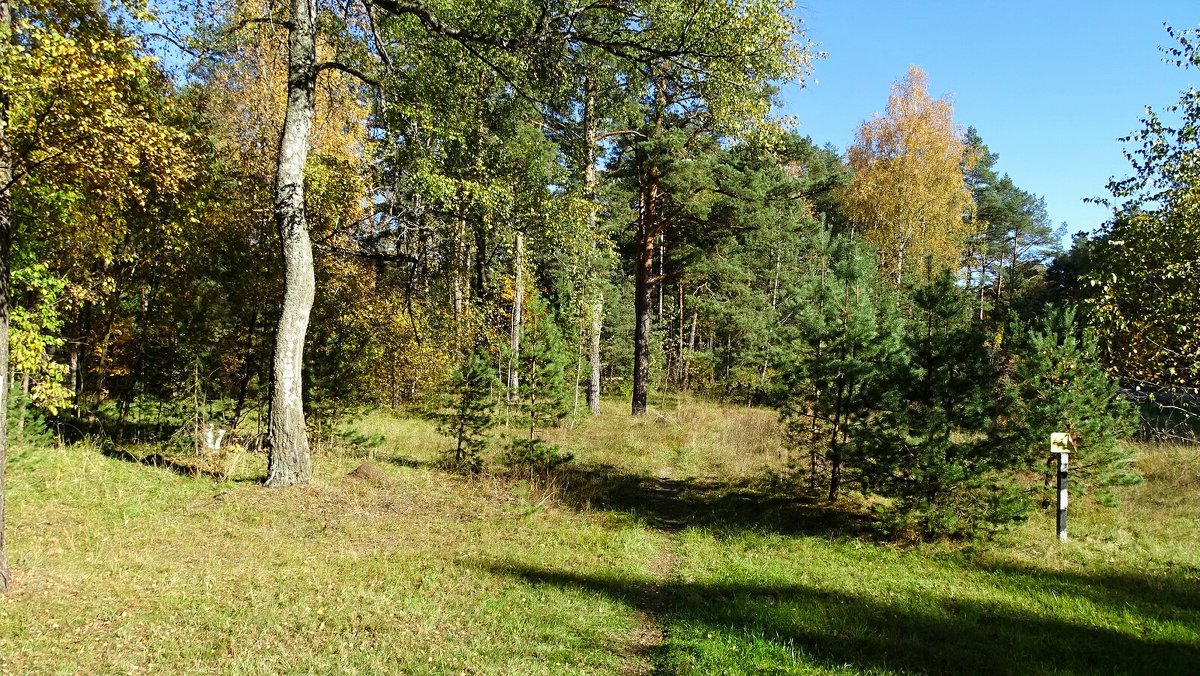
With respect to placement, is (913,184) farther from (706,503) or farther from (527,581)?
(527,581)

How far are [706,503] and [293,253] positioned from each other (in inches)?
332

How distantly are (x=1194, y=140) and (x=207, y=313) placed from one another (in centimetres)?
1641

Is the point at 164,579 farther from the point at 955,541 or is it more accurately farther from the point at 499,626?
the point at 955,541

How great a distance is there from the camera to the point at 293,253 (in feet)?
28.6

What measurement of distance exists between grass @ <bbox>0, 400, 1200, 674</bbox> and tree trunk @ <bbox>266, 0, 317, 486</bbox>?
0.73m

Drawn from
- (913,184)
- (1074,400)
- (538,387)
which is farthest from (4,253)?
(913,184)

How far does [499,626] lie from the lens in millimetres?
5305

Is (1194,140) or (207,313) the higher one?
(1194,140)

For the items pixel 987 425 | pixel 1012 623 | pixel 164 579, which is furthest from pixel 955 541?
pixel 164 579

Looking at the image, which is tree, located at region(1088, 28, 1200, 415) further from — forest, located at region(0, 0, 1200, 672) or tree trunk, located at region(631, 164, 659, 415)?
tree trunk, located at region(631, 164, 659, 415)

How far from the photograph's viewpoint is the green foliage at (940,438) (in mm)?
8508

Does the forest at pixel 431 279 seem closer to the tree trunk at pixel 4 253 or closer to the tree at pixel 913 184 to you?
the tree trunk at pixel 4 253

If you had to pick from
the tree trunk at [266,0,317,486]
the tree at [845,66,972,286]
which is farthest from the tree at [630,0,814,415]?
the tree at [845,66,972,286]

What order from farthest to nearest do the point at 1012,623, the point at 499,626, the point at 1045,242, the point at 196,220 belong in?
the point at 1045,242, the point at 196,220, the point at 1012,623, the point at 499,626
